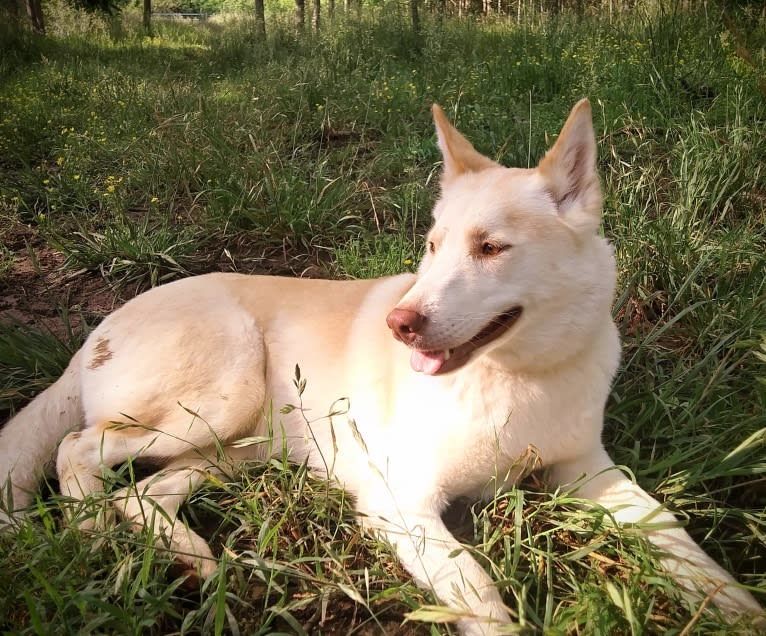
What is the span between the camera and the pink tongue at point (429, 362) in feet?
5.45

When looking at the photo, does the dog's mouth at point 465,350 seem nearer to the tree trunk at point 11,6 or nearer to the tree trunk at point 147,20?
the tree trunk at point 11,6

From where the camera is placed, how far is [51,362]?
261 cm

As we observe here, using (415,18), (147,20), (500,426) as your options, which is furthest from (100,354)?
(147,20)

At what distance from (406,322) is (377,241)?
1.96 m

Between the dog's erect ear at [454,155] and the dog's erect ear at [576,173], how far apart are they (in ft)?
1.08

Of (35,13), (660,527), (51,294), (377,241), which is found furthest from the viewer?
(35,13)

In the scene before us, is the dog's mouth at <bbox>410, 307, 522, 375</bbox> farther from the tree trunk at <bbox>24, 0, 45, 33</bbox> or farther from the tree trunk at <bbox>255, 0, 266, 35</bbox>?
the tree trunk at <bbox>24, 0, 45, 33</bbox>

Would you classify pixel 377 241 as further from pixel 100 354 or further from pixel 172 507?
pixel 172 507

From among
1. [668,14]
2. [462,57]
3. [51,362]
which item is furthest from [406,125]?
[51,362]

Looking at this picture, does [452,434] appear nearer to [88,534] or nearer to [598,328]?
[598,328]

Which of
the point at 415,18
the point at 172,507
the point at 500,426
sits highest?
the point at 415,18

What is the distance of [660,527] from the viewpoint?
154 centimetres

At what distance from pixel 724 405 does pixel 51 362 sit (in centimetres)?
284

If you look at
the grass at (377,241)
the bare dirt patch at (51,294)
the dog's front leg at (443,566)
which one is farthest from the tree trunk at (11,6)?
the dog's front leg at (443,566)
